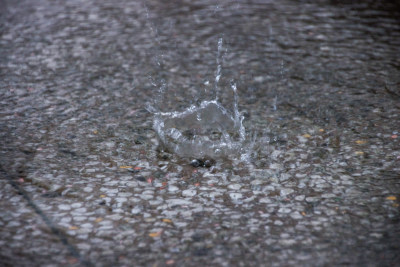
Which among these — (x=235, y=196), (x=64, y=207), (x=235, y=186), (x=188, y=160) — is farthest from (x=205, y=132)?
(x=64, y=207)

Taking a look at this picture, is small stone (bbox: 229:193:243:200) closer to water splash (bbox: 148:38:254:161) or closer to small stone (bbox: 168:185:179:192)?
small stone (bbox: 168:185:179:192)

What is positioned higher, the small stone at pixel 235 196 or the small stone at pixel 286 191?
the small stone at pixel 235 196

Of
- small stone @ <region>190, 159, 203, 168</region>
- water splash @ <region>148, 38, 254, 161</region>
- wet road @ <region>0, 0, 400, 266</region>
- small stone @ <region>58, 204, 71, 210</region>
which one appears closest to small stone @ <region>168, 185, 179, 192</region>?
wet road @ <region>0, 0, 400, 266</region>

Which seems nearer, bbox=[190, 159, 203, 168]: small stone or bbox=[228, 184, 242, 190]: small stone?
bbox=[228, 184, 242, 190]: small stone

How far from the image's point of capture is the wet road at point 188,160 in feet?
11.5

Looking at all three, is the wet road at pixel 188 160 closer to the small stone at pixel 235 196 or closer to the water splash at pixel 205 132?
the small stone at pixel 235 196

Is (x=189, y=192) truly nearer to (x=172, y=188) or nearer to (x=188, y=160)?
(x=172, y=188)

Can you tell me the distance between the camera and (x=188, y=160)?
468 centimetres

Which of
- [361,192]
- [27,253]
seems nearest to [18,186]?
[27,253]

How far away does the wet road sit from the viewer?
350 centimetres

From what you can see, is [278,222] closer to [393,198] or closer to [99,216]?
[393,198]

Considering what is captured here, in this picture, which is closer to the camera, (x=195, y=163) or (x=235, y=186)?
(x=235, y=186)

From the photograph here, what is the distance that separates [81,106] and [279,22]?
4.13 meters

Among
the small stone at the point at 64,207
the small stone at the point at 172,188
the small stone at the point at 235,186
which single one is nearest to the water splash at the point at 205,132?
the small stone at the point at 235,186
